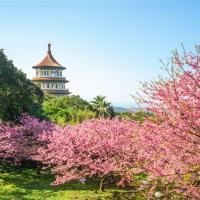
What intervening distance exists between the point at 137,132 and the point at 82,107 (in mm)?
59259

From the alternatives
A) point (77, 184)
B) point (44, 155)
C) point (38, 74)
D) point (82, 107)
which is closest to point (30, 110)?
point (44, 155)

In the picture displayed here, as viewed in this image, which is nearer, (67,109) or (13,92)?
(13,92)

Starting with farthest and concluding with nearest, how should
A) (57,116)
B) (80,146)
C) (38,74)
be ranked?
(38,74), (57,116), (80,146)

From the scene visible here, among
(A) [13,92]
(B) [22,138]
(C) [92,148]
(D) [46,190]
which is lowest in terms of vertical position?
(D) [46,190]

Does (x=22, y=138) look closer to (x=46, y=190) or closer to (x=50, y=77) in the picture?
(x=46, y=190)

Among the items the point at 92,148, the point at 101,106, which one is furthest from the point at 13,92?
the point at 101,106

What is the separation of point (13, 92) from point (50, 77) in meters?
65.1

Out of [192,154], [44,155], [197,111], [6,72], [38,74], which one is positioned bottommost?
[44,155]

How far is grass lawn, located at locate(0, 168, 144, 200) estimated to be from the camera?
19.1 meters

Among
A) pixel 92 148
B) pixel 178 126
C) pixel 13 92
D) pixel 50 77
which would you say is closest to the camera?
pixel 178 126

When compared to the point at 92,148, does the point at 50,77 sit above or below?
above

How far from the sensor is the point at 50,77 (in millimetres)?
92625

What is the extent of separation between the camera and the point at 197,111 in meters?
6.71

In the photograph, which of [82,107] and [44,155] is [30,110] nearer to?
[44,155]
